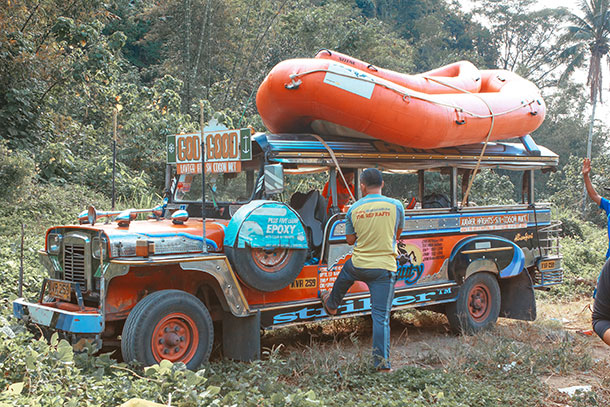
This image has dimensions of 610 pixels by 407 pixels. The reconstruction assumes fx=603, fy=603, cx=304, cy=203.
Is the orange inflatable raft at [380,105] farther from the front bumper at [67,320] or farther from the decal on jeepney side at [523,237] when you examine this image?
the front bumper at [67,320]

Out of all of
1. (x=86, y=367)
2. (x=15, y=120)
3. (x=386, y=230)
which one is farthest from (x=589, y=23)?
(x=86, y=367)

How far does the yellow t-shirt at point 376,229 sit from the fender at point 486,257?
84.7 inches

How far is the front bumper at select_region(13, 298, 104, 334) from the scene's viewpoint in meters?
4.78

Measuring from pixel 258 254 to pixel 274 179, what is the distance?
0.77 m

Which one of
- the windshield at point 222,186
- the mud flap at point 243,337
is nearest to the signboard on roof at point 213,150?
the windshield at point 222,186

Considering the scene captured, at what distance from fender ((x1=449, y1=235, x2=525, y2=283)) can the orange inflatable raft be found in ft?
4.23

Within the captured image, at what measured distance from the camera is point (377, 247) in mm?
5531

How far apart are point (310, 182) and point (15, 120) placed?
6.65m

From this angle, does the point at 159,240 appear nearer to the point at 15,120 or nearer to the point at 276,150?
the point at 276,150

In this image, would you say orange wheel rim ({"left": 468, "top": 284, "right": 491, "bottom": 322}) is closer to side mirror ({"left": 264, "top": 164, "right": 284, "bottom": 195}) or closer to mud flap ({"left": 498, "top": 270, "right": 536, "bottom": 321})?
mud flap ({"left": 498, "top": 270, "right": 536, "bottom": 321})

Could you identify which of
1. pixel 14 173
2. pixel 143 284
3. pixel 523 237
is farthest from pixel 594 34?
pixel 143 284

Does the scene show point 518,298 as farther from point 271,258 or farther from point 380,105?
point 271,258

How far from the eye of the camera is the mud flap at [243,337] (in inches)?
221

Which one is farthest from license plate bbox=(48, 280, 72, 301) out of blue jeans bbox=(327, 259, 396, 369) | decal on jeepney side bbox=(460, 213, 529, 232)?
decal on jeepney side bbox=(460, 213, 529, 232)
